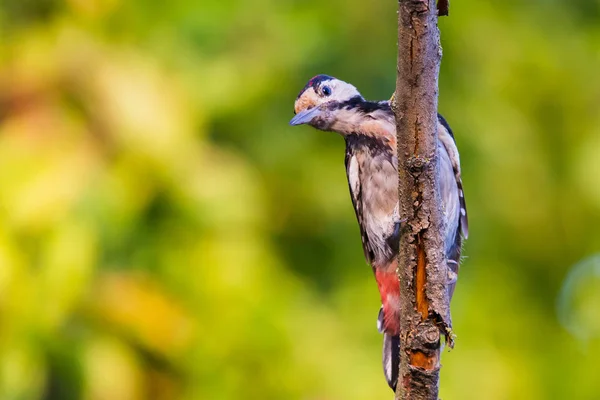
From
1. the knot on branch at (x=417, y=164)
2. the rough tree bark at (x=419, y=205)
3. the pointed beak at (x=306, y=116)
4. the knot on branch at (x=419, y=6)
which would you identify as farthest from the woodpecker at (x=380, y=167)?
the knot on branch at (x=419, y=6)

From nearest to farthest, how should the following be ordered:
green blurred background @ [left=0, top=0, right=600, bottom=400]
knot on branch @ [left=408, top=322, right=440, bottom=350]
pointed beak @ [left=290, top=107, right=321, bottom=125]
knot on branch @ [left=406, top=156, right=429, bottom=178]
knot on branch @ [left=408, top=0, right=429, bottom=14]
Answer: knot on branch @ [left=408, top=0, right=429, bottom=14] → knot on branch @ [left=406, top=156, right=429, bottom=178] → knot on branch @ [left=408, top=322, right=440, bottom=350] → pointed beak @ [left=290, top=107, right=321, bottom=125] → green blurred background @ [left=0, top=0, right=600, bottom=400]

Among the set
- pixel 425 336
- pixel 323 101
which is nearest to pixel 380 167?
pixel 323 101

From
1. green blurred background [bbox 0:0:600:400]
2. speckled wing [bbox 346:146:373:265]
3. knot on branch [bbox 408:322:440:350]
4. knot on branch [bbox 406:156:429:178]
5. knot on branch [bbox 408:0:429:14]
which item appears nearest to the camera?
knot on branch [bbox 408:0:429:14]

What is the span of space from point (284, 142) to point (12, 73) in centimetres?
169

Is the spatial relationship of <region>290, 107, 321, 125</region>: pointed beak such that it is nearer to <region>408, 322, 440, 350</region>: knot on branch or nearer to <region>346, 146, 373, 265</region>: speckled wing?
<region>346, 146, 373, 265</region>: speckled wing

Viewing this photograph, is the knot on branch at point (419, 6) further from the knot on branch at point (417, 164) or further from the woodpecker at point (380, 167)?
the woodpecker at point (380, 167)

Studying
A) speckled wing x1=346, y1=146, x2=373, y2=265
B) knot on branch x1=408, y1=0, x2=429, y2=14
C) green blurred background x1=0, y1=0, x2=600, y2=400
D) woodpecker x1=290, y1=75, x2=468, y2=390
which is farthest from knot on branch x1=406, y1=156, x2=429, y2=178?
green blurred background x1=0, y1=0, x2=600, y2=400

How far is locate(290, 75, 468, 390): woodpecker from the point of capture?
10.9 ft

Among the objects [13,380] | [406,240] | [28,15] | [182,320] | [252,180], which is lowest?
[406,240]

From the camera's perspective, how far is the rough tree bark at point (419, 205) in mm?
2170

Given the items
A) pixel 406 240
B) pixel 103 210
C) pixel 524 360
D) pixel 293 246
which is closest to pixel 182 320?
pixel 103 210

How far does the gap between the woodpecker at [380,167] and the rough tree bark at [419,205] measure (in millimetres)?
647

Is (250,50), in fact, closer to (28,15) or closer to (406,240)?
(28,15)

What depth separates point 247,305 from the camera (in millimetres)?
5168
